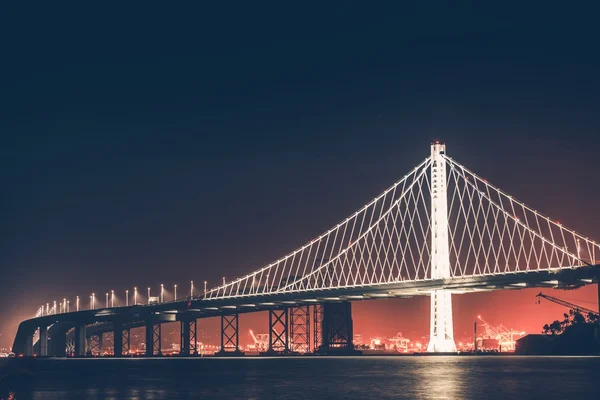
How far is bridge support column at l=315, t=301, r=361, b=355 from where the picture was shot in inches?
6368

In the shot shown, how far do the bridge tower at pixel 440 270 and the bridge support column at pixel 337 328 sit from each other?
2258 inches

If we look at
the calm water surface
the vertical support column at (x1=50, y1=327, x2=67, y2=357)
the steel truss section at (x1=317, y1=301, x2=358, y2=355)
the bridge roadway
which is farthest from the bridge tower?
the vertical support column at (x1=50, y1=327, x2=67, y2=357)

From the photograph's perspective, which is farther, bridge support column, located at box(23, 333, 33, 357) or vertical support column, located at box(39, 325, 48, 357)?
bridge support column, located at box(23, 333, 33, 357)

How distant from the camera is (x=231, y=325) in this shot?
562 ft

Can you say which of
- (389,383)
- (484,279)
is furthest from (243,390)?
(484,279)

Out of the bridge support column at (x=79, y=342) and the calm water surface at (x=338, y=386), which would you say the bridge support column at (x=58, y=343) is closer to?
the bridge support column at (x=79, y=342)

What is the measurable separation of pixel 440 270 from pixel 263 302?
26051mm

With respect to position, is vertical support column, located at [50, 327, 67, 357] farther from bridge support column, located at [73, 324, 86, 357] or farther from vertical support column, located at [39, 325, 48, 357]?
bridge support column, located at [73, 324, 86, 357]

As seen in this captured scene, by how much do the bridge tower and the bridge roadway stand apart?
5.85 feet

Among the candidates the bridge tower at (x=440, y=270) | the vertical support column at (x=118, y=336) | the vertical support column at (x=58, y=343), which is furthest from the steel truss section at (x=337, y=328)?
the bridge tower at (x=440, y=270)

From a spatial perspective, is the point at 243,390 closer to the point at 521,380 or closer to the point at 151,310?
the point at 521,380

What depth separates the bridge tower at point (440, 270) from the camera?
99.4m

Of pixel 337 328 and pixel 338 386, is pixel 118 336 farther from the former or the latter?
pixel 338 386

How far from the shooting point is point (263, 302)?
11838 cm
